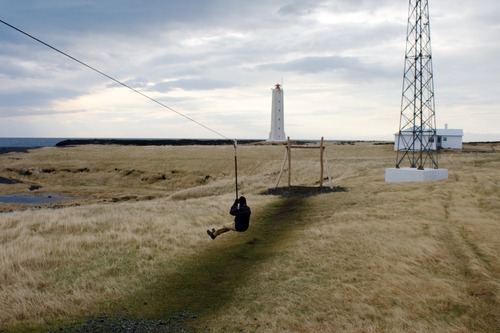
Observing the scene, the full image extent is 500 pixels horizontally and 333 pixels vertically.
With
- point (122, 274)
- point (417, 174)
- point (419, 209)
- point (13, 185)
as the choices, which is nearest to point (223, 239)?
point (122, 274)

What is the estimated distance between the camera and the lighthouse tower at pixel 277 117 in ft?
368

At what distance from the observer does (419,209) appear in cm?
2267

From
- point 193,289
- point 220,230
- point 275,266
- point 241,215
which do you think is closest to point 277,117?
point 220,230

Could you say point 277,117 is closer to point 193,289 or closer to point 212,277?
point 212,277

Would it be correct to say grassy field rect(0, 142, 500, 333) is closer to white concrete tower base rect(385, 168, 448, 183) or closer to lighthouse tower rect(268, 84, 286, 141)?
white concrete tower base rect(385, 168, 448, 183)

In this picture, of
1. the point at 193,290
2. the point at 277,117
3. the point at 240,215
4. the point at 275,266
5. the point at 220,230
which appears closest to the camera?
the point at 193,290

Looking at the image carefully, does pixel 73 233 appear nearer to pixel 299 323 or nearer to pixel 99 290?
pixel 99 290

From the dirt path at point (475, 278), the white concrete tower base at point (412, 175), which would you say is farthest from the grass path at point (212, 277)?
the white concrete tower base at point (412, 175)

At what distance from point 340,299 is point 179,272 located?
5.12m

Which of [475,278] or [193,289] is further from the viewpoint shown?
[475,278]

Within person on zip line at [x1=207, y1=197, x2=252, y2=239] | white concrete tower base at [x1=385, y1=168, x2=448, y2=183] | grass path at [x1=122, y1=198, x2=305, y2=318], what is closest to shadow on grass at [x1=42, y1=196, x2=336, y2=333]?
grass path at [x1=122, y1=198, x2=305, y2=318]

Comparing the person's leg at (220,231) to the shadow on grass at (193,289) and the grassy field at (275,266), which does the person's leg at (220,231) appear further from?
the grassy field at (275,266)

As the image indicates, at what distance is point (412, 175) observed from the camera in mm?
33625

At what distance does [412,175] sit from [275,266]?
23.6 m
